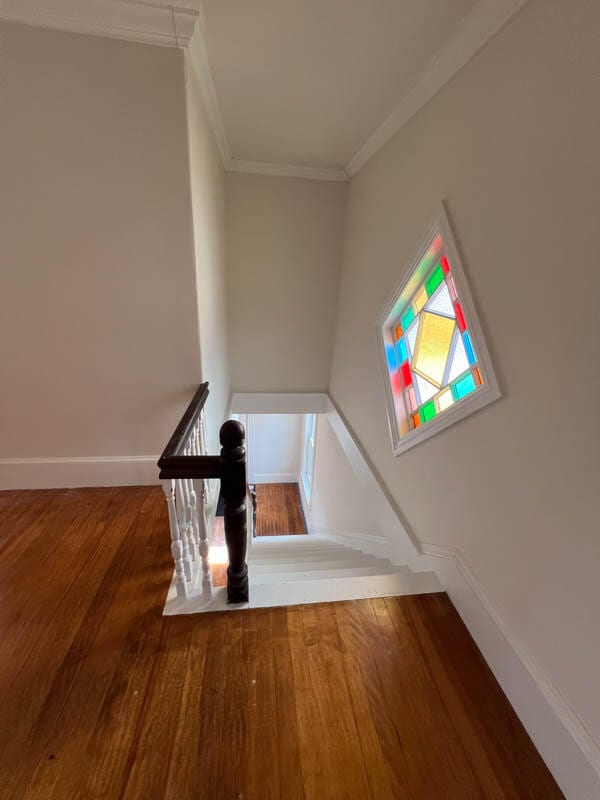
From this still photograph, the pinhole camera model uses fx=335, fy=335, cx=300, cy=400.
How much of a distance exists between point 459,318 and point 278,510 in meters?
4.91

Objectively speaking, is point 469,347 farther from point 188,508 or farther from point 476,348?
point 188,508

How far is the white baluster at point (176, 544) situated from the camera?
109 centimetres

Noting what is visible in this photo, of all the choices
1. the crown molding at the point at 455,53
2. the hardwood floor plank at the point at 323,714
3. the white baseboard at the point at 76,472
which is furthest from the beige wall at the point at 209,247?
the hardwood floor plank at the point at 323,714

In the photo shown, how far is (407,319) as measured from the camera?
194 centimetres

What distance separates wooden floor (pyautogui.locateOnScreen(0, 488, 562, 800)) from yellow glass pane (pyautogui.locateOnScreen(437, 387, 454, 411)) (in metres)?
0.82

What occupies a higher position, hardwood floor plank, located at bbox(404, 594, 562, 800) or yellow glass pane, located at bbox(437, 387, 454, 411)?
yellow glass pane, located at bbox(437, 387, 454, 411)

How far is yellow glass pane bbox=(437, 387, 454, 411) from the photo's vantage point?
1.53 metres

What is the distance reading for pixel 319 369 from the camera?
348 cm

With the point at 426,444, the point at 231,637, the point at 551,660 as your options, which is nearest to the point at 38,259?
the point at 231,637

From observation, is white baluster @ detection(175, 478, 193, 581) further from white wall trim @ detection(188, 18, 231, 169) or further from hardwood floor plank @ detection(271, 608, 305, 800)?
white wall trim @ detection(188, 18, 231, 169)

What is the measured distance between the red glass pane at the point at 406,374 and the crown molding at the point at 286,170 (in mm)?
1736

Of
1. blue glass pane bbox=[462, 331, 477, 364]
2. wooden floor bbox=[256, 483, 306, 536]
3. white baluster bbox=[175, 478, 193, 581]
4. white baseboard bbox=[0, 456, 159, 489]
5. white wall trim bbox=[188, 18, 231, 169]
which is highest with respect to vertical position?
white wall trim bbox=[188, 18, 231, 169]

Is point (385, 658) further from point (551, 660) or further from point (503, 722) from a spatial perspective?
point (551, 660)

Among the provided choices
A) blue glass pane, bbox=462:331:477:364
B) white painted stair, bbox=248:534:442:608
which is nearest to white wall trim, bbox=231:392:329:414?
white painted stair, bbox=248:534:442:608
